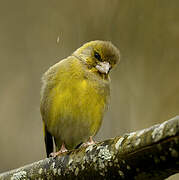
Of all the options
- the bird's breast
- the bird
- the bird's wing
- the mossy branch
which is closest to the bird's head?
the bird

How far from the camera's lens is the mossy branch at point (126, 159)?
7.95 feet

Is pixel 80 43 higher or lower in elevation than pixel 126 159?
higher

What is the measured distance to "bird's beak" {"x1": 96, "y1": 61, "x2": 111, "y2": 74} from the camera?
434 cm

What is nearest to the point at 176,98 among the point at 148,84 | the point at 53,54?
the point at 148,84

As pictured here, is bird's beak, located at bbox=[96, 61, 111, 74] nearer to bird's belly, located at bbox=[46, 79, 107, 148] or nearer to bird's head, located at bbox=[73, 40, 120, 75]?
bird's head, located at bbox=[73, 40, 120, 75]

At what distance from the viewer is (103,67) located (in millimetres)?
4359

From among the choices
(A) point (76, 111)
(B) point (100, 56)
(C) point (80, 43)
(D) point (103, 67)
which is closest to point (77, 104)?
(A) point (76, 111)

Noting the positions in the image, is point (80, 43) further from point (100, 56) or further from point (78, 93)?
point (78, 93)

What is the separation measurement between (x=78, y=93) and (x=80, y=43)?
1771mm

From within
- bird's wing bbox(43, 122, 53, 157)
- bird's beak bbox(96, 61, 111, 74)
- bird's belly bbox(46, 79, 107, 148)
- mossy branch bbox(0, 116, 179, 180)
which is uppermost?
bird's beak bbox(96, 61, 111, 74)

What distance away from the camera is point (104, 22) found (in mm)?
5570

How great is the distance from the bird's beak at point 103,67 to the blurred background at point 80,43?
887 millimetres

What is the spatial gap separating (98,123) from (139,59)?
1192mm

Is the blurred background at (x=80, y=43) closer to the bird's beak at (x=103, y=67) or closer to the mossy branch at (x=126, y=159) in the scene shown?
the bird's beak at (x=103, y=67)
